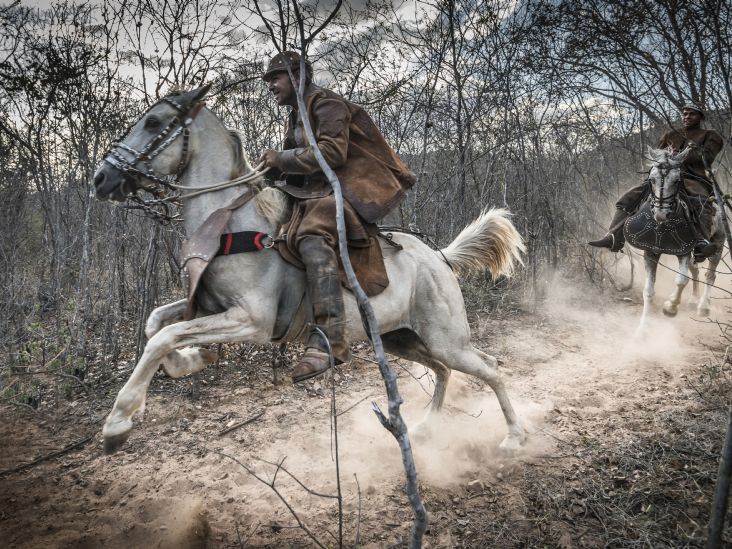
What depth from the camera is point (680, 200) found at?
7023 mm

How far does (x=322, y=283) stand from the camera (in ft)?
10.7

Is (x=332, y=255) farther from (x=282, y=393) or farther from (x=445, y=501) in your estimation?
(x=282, y=393)

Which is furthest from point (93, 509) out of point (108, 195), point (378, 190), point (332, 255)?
point (378, 190)

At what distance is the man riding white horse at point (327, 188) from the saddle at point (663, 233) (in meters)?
5.49

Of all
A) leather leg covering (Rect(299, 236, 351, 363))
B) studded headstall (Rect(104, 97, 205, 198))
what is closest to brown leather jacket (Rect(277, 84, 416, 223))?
leather leg covering (Rect(299, 236, 351, 363))

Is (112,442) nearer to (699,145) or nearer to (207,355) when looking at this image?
(207,355)

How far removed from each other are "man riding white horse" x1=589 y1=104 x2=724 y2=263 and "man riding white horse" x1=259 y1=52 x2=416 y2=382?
520 cm

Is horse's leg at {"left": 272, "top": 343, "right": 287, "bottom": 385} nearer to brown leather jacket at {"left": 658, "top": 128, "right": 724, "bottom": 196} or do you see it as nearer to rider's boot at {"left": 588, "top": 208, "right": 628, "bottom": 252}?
rider's boot at {"left": 588, "top": 208, "right": 628, "bottom": 252}

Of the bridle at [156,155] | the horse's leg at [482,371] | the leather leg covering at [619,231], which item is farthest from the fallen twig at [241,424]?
the leather leg covering at [619,231]

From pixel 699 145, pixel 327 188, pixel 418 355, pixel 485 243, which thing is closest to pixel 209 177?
pixel 327 188

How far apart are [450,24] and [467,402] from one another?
6.14 metres

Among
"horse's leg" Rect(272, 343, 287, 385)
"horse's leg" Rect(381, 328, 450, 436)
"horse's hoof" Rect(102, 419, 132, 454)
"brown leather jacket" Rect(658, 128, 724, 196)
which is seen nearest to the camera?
"horse's hoof" Rect(102, 419, 132, 454)

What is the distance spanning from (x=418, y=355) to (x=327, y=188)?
1.89 meters

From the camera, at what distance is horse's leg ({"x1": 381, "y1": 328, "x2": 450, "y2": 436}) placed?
172 inches
